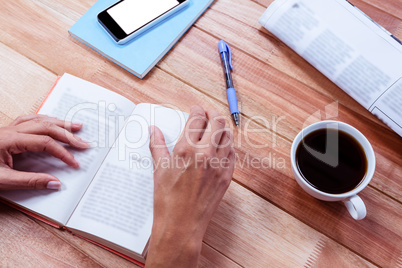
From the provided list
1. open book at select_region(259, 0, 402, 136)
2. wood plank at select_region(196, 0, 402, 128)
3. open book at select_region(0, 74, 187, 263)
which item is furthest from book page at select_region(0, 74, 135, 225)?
open book at select_region(259, 0, 402, 136)

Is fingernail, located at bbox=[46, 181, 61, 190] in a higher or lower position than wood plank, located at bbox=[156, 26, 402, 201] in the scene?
lower

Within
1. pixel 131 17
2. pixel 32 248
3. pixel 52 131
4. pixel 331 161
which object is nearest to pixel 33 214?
pixel 32 248

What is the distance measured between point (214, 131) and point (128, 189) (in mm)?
211

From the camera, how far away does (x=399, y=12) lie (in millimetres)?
855

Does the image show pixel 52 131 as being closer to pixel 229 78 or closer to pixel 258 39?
pixel 229 78

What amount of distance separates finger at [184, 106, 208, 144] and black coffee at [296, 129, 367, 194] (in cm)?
20

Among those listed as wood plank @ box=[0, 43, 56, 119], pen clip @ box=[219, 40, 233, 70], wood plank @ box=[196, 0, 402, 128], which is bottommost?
wood plank @ box=[0, 43, 56, 119]

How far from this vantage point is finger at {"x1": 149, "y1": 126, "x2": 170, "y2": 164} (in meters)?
0.67

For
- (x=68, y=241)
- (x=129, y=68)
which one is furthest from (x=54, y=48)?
(x=68, y=241)

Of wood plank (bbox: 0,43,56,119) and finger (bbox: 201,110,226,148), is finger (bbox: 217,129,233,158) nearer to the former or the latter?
finger (bbox: 201,110,226,148)

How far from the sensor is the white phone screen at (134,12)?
2.75 ft

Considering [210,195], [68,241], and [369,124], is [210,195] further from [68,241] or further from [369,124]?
[369,124]

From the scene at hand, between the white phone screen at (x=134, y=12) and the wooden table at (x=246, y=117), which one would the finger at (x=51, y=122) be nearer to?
the wooden table at (x=246, y=117)

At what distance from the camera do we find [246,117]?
77 cm
